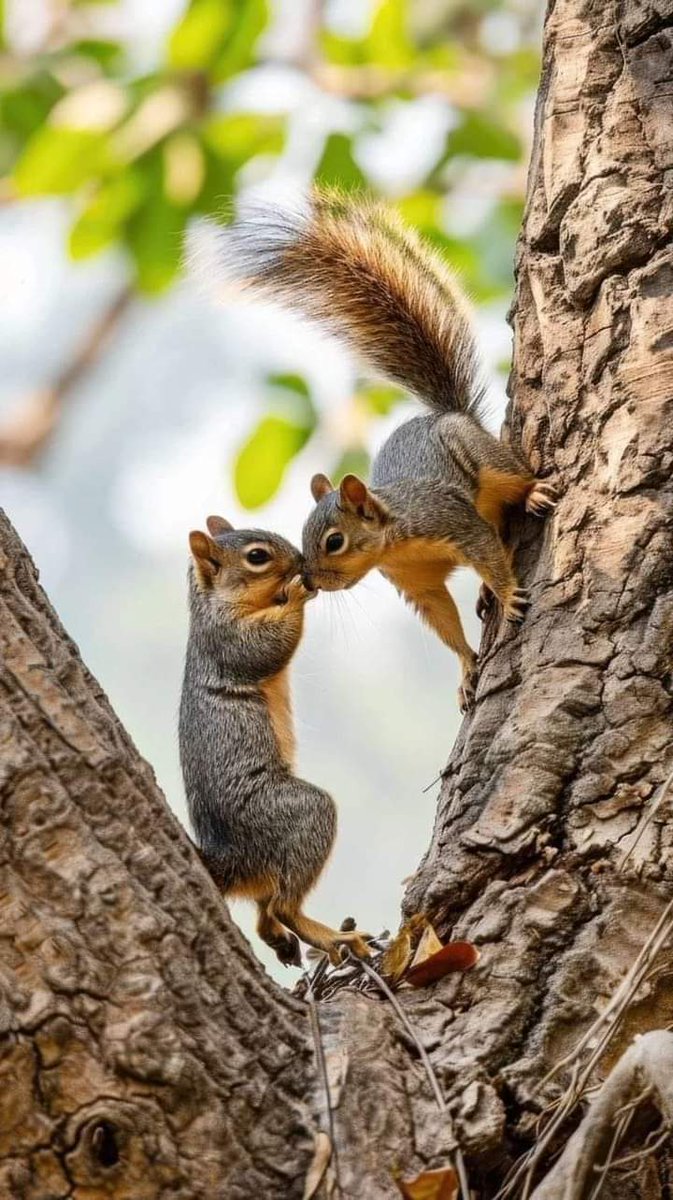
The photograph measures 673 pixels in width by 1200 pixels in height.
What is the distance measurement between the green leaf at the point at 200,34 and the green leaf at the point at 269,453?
559 mm

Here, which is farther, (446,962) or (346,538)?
(346,538)

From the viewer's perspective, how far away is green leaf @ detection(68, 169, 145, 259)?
228cm

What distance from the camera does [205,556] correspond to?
1956 mm

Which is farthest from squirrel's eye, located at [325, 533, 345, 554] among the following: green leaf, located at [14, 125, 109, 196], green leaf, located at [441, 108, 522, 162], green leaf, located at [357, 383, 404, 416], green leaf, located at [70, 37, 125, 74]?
green leaf, located at [70, 37, 125, 74]

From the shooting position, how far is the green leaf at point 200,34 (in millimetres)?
2143

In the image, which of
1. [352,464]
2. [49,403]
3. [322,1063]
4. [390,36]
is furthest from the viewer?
[49,403]

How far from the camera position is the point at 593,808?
1363mm

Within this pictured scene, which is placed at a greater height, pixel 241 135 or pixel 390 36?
pixel 390 36

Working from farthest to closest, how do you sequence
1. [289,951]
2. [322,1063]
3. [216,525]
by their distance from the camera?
[216,525]
[289,951]
[322,1063]

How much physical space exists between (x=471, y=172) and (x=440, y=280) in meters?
0.84

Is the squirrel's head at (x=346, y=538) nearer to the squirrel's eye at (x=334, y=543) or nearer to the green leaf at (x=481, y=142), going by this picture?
the squirrel's eye at (x=334, y=543)

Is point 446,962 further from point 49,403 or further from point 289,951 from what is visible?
point 49,403

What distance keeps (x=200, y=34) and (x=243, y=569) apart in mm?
838

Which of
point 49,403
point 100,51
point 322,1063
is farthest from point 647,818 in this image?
point 49,403
